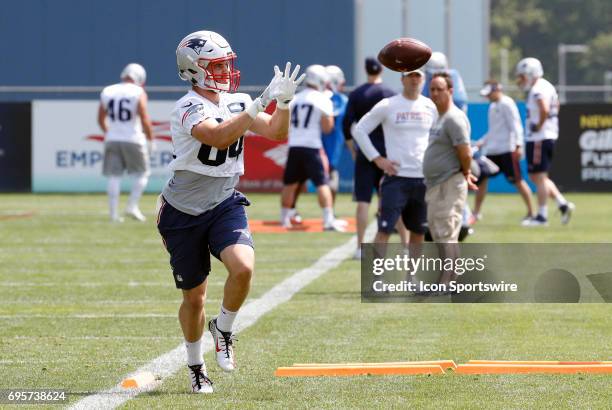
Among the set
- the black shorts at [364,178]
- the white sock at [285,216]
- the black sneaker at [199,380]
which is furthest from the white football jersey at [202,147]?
the white sock at [285,216]

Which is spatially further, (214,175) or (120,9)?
(120,9)

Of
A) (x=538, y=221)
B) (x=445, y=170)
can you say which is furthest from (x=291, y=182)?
(x=445, y=170)

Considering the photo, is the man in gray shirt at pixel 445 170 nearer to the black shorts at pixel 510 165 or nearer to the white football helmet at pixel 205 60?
the white football helmet at pixel 205 60

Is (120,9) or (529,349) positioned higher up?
(120,9)

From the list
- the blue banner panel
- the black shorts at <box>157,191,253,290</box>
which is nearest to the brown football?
the black shorts at <box>157,191,253,290</box>

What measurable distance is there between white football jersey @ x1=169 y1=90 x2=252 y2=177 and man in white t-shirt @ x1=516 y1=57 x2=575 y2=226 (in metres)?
11.2

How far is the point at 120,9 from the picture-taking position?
32406mm

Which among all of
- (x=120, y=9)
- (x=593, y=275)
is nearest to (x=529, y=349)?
(x=593, y=275)

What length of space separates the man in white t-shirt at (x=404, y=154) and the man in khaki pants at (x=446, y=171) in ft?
1.87

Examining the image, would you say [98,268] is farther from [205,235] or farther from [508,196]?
[508,196]

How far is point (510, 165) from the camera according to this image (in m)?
18.4

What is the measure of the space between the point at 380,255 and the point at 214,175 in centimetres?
452

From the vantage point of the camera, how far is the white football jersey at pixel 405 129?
443 inches

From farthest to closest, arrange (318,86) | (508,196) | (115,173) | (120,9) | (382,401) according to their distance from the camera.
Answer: (120,9)
(508,196)
(115,173)
(318,86)
(382,401)
